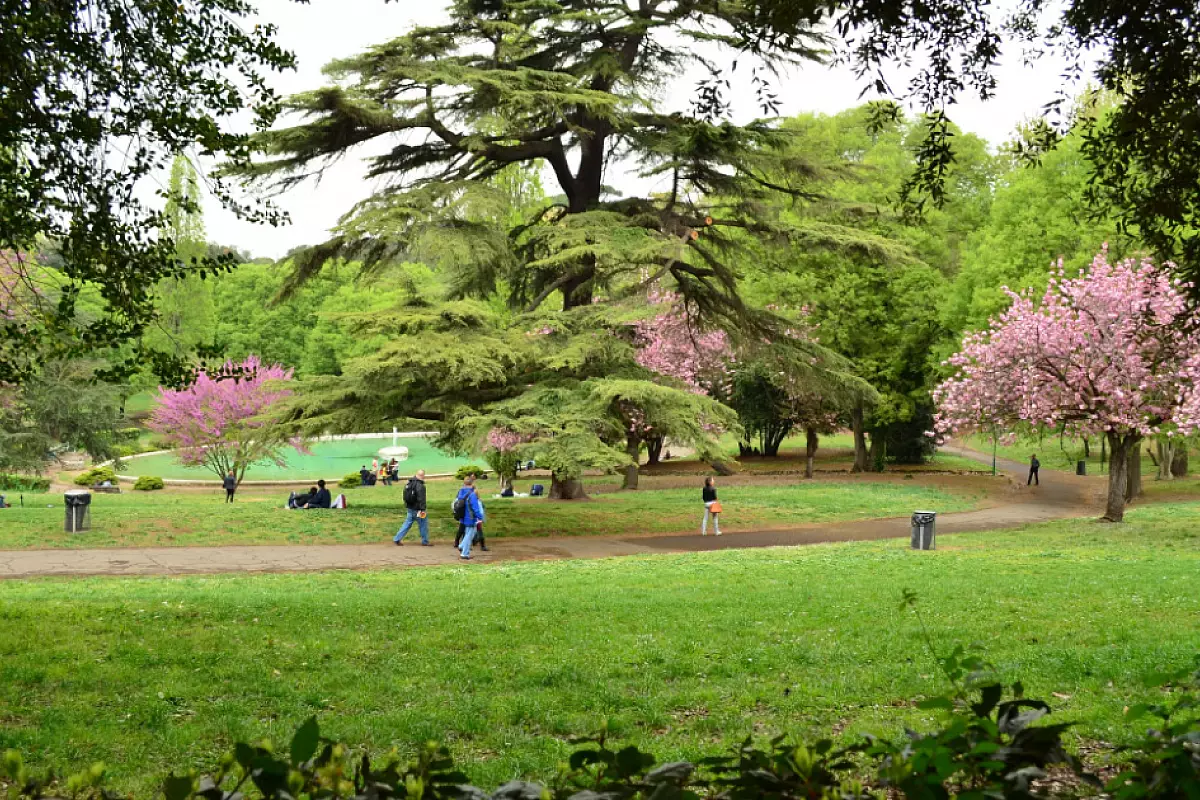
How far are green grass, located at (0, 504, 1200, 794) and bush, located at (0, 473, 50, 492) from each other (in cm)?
2482

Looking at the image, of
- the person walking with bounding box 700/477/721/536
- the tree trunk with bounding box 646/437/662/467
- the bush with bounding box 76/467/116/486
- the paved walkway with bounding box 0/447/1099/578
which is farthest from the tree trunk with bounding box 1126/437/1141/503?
the bush with bounding box 76/467/116/486

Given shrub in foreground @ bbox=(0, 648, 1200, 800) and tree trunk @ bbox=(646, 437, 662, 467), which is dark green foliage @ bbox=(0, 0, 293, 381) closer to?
shrub in foreground @ bbox=(0, 648, 1200, 800)

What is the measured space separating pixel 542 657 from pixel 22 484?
110 feet

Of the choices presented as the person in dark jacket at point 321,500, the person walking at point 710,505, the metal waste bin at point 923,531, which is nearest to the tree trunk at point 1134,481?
the metal waste bin at point 923,531

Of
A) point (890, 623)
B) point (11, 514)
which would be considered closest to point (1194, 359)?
point (890, 623)

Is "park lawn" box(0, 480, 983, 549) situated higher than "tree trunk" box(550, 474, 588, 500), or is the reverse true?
"tree trunk" box(550, 474, 588, 500)

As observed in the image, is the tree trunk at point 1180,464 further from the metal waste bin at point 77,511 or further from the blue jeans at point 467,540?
the metal waste bin at point 77,511

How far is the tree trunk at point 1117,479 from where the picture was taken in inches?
919

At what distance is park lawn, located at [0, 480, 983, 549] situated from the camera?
19.4 m

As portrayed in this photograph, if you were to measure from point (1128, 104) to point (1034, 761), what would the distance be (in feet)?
20.7

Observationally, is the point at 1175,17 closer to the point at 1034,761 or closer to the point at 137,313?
the point at 1034,761

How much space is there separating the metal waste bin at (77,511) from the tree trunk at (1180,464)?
1494 inches

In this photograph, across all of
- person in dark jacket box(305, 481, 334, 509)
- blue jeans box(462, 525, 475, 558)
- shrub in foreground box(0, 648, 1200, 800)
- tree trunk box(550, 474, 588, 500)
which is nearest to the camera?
shrub in foreground box(0, 648, 1200, 800)

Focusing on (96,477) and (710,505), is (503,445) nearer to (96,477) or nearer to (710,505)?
(710,505)
